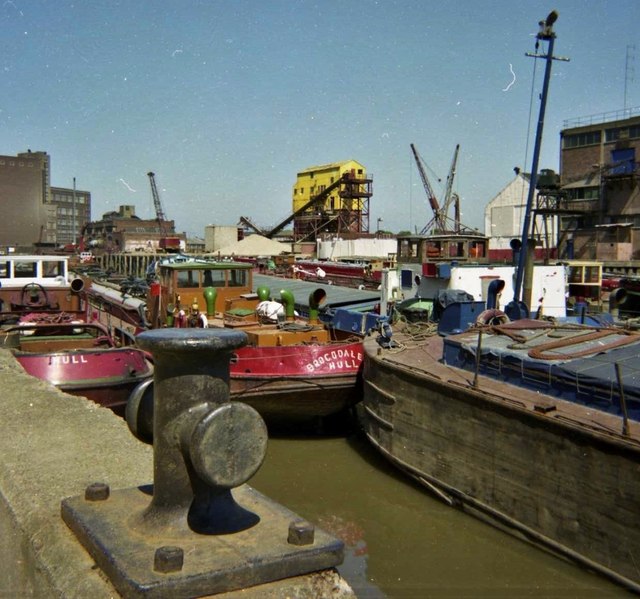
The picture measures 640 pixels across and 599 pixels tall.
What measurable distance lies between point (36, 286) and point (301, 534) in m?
16.5

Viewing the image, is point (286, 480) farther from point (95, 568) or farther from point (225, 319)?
point (95, 568)

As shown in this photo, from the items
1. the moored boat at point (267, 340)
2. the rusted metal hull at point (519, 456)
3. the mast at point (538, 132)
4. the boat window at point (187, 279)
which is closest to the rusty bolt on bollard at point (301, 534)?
the rusted metal hull at point (519, 456)

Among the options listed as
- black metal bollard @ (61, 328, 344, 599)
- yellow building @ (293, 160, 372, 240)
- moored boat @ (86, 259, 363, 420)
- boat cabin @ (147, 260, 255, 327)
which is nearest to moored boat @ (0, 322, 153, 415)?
moored boat @ (86, 259, 363, 420)

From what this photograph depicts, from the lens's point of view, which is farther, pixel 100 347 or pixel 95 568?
pixel 100 347

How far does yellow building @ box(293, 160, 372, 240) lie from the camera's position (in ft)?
228

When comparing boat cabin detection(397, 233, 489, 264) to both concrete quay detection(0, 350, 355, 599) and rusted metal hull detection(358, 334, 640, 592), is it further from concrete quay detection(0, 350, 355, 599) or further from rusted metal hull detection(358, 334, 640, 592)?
concrete quay detection(0, 350, 355, 599)

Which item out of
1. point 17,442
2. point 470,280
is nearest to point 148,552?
point 17,442

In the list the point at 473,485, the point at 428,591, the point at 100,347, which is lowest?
the point at 428,591

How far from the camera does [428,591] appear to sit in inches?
363

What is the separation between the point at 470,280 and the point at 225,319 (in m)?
7.01

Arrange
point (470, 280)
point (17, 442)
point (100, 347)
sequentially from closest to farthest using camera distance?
1. point (17, 442)
2. point (100, 347)
3. point (470, 280)

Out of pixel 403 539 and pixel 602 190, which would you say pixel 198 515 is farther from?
pixel 602 190

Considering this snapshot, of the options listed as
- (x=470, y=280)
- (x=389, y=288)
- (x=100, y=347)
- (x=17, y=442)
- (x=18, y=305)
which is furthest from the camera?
(x=389, y=288)

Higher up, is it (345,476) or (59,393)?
(59,393)
